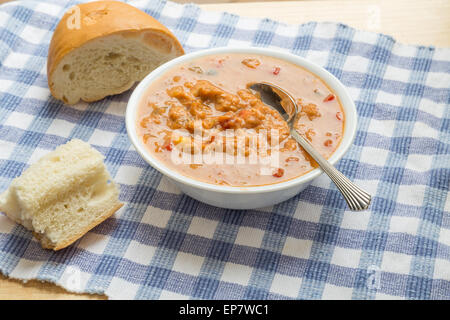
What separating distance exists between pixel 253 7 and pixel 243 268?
1949 millimetres

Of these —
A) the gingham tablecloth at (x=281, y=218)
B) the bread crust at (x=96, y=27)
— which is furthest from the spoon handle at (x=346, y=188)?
the bread crust at (x=96, y=27)

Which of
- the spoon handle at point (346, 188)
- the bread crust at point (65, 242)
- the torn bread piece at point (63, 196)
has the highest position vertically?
the spoon handle at point (346, 188)

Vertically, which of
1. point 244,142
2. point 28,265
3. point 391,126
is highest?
point 244,142

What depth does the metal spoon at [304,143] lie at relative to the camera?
2164mm

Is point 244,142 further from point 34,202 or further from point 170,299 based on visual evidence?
point 34,202

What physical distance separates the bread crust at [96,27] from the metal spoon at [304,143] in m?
0.67

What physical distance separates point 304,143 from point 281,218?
1.16 feet

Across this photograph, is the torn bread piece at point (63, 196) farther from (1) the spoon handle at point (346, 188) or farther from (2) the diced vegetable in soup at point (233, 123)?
(1) the spoon handle at point (346, 188)

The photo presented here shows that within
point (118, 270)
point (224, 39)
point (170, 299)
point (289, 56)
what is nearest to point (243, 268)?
point (170, 299)

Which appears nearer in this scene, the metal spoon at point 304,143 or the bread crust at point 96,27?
the metal spoon at point 304,143

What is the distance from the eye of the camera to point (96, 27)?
8.97ft

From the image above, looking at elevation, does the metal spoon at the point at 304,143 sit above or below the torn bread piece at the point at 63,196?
above

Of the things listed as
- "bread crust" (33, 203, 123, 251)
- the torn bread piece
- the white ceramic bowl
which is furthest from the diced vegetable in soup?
"bread crust" (33, 203, 123, 251)

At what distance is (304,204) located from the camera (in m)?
2.43
